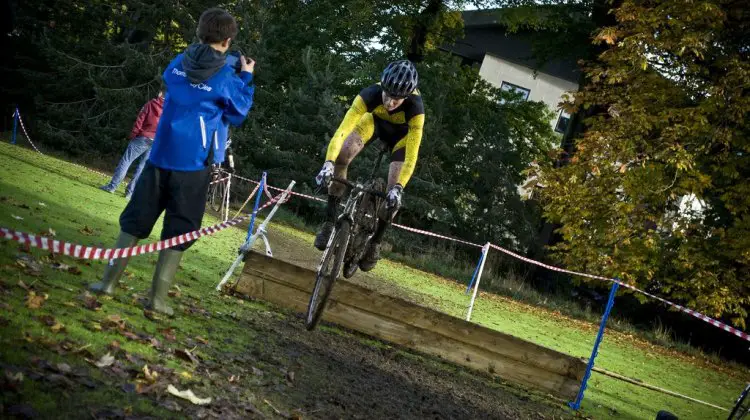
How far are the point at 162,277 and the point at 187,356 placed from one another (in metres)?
1.32

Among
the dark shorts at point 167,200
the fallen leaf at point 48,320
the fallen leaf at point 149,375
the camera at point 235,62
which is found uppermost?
the camera at point 235,62

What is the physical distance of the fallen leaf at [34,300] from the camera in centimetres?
539

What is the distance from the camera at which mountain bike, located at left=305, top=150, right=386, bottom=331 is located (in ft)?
25.4

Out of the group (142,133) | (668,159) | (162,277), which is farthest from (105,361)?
(668,159)

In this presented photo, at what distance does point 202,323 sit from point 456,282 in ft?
53.4

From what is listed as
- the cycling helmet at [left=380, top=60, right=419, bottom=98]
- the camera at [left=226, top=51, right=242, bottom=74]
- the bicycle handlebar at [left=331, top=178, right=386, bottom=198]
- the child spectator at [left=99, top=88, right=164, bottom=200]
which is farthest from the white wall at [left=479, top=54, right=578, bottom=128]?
the camera at [left=226, top=51, right=242, bottom=74]

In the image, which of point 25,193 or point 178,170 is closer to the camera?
point 178,170

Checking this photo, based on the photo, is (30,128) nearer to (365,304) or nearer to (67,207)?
(67,207)

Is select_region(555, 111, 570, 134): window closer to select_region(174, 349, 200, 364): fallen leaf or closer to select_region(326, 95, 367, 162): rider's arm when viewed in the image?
select_region(326, 95, 367, 162): rider's arm

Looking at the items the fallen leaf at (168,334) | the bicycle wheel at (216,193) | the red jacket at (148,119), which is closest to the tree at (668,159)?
the bicycle wheel at (216,193)

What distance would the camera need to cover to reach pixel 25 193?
11.8 metres

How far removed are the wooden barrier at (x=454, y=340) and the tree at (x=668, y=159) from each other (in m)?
11.3

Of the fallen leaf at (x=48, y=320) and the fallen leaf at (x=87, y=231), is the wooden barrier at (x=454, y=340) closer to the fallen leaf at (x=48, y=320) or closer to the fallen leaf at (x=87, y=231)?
the fallen leaf at (x=87, y=231)

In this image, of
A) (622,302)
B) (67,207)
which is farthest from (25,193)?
(622,302)
